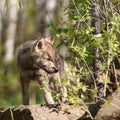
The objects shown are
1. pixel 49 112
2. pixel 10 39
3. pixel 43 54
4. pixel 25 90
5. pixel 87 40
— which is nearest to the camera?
pixel 49 112

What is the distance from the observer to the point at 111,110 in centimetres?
701

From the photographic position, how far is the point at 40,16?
28.2 metres

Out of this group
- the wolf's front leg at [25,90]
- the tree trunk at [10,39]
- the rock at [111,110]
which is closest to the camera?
the rock at [111,110]

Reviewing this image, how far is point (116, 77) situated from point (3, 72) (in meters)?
15.5

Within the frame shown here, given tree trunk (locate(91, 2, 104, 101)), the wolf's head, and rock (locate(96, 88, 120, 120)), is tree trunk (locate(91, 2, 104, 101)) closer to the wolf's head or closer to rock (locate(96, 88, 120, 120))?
rock (locate(96, 88, 120, 120))

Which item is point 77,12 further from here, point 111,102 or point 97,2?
point 111,102

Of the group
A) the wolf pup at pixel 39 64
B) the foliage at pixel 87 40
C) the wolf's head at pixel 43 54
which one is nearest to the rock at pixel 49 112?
the foliage at pixel 87 40

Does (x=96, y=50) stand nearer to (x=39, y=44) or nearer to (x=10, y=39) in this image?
(x=39, y=44)

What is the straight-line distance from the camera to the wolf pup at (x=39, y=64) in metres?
9.62

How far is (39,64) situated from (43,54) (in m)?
0.25

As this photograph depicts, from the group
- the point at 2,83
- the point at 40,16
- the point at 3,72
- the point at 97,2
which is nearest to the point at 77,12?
the point at 97,2

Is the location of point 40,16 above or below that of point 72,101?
above

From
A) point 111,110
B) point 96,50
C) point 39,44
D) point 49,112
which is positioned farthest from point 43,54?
point 111,110

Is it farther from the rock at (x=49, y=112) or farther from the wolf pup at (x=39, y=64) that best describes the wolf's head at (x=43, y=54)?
the rock at (x=49, y=112)
